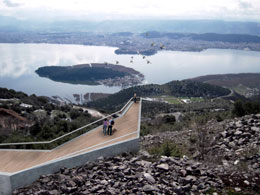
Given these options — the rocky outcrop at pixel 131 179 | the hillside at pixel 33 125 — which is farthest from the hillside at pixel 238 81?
the rocky outcrop at pixel 131 179

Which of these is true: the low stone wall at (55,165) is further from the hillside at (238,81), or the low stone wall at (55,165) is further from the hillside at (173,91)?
the hillside at (238,81)

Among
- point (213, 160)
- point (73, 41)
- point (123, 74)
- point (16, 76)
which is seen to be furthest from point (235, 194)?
point (73, 41)

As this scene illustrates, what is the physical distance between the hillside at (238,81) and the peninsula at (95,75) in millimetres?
18413

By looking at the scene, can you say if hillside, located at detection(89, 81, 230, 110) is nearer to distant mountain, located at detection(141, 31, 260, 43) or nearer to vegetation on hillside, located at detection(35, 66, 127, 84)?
vegetation on hillside, located at detection(35, 66, 127, 84)

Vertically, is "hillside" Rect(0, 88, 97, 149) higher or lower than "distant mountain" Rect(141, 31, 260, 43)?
lower

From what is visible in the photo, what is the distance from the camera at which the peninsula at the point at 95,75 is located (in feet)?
241

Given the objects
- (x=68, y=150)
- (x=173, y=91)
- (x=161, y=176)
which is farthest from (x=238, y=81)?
(x=161, y=176)

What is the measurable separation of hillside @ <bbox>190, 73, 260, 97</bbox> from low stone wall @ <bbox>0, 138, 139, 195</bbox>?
60954mm

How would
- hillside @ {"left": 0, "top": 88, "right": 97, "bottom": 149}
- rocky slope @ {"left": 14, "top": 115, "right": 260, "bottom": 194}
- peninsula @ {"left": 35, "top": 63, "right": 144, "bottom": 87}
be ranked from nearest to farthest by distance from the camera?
1. rocky slope @ {"left": 14, "top": 115, "right": 260, "bottom": 194}
2. hillside @ {"left": 0, "top": 88, "right": 97, "bottom": 149}
3. peninsula @ {"left": 35, "top": 63, "right": 144, "bottom": 87}

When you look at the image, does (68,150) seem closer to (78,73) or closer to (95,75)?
(95,75)

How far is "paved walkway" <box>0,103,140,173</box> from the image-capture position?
782cm

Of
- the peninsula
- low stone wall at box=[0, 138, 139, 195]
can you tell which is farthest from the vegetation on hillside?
low stone wall at box=[0, 138, 139, 195]

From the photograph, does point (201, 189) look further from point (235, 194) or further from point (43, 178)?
point (43, 178)

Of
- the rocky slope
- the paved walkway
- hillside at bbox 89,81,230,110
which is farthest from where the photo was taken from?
hillside at bbox 89,81,230,110
